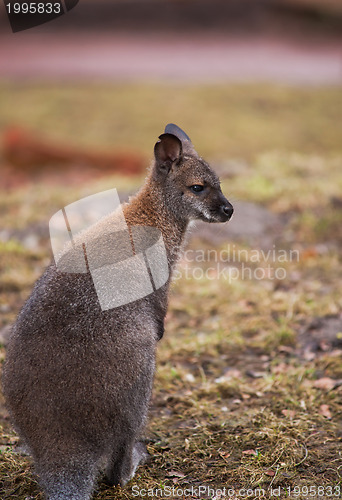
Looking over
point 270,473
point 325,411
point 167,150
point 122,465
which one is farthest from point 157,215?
point 325,411

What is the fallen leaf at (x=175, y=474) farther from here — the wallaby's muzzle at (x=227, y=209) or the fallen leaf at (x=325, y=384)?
the wallaby's muzzle at (x=227, y=209)

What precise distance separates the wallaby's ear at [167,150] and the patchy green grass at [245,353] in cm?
114

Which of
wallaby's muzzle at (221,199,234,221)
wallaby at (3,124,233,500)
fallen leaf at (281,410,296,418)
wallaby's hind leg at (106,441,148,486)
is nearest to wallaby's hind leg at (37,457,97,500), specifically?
wallaby at (3,124,233,500)

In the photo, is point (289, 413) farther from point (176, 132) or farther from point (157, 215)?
point (176, 132)

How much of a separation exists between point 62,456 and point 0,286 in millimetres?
3898

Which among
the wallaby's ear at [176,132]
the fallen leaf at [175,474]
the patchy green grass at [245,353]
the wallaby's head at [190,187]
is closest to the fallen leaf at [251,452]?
the patchy green grass at [245,353]

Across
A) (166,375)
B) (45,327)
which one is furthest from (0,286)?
(45,327)

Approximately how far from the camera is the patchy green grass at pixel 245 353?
411cm

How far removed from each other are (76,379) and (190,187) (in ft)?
5.42

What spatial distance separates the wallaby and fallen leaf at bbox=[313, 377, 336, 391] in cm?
203

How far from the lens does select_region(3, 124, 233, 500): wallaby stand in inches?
134

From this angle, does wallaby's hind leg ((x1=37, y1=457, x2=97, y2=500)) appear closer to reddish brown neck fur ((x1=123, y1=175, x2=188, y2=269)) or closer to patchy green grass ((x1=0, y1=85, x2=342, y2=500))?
patchy green grass ((x1=0, y1=85, x2=342, y2=500))

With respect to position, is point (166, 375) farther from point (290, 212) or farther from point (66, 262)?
point (290, 212)

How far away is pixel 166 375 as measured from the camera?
17.7 ft
